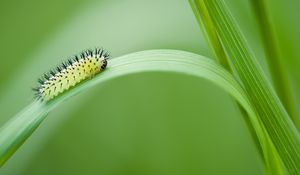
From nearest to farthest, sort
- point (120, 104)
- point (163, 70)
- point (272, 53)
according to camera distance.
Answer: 1. point (163, 70)
2. point (272, 53)
3. point (120, 104)

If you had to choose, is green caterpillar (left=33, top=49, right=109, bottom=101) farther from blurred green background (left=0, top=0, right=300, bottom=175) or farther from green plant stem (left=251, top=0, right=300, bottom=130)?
green plant stem (left=251, top=0, right=300, bottom=130)

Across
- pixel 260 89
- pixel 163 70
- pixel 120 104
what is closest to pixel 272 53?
pixel 260 89

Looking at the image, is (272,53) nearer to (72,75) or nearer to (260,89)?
(260,89)

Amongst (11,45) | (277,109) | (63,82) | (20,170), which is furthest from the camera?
(11,45)

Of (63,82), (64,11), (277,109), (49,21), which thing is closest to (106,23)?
(64,11)

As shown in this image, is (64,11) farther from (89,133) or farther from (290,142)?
(290,142)

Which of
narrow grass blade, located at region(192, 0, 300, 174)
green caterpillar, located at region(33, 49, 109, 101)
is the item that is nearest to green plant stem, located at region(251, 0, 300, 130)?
narrow grass blade, located at region(192, 0, 300, 174)
